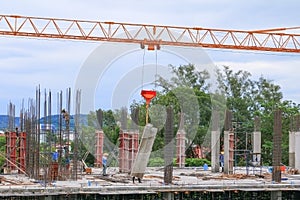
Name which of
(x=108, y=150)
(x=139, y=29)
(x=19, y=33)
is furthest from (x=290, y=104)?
(x=19, y=33)

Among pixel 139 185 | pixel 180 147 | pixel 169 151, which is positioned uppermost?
pixel 169 151

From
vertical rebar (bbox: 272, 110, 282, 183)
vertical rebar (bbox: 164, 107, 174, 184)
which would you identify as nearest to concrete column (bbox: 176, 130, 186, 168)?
vertical rebar (bbox: 272, 110, 282, 183)

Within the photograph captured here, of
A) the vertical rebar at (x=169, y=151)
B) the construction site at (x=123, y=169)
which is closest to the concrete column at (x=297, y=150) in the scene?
the construction site at (x=123, y=169)

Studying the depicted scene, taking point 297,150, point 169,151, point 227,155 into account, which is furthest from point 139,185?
point 297,150

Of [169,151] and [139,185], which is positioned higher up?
[169,151]

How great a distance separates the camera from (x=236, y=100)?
5147cm

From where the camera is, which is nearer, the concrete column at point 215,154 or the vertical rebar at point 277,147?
the vertical rebar at point 277,147

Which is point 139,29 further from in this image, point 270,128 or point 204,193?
point 204,193

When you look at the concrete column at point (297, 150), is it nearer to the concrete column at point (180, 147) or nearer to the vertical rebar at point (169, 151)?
the concrete column at point (180, 147)

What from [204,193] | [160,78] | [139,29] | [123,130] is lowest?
[204,193]

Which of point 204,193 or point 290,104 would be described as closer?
point 204,193

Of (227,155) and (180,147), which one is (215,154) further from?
(180,147)

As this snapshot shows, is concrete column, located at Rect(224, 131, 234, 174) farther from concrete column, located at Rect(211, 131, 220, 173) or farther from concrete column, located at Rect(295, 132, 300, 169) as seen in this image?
concrete column, located at Rect(295, 132, 300, 169)

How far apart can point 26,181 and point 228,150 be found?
30.8 ft
